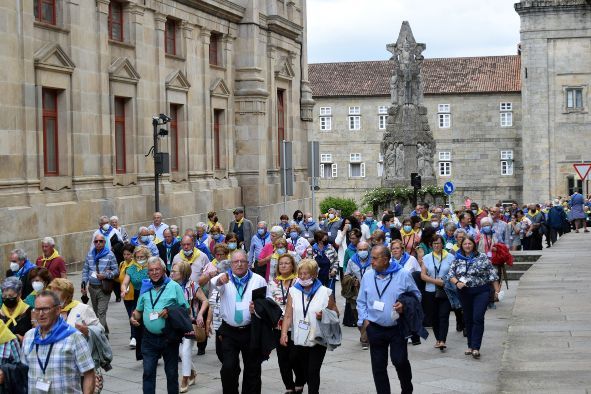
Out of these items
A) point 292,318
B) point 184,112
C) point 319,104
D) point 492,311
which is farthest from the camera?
point 319,104

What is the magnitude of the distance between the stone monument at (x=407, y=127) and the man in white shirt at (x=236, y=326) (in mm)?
36225

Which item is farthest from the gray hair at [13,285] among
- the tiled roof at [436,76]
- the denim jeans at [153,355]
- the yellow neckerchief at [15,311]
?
the tiled roof at [436,76]

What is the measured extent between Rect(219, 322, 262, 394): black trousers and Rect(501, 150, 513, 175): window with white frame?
6947cm

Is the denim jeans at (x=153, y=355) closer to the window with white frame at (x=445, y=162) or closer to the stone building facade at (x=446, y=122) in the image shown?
the stone building facade at (x=446, y=122)

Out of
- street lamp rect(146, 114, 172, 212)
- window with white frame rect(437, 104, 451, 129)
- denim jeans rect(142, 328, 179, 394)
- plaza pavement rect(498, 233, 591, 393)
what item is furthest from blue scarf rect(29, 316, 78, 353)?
window with white frame rect(437, 104, 451, 129)

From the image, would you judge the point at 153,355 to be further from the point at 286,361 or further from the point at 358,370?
Answer: the point at 358,370

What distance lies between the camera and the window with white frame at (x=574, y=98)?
63.4 meters

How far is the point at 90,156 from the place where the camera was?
→ 2570 centimetres

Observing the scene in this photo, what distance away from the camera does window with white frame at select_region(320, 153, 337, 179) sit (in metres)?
82.4

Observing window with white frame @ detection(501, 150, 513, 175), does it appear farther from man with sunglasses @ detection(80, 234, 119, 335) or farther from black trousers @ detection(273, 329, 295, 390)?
black trousers @ detection(273, 329, 295, 390)

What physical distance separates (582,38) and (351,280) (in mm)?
49659

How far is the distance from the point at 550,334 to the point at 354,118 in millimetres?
66324

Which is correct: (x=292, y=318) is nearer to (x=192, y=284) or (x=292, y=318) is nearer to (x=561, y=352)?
(x=192, y=284)

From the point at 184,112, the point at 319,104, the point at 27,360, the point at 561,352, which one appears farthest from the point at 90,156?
the point at 319,104
